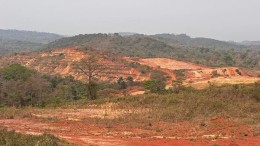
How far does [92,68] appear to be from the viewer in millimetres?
40500

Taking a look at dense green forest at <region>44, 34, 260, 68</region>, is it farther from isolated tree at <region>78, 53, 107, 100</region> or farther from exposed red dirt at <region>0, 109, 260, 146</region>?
exposed red dirt at <region>0, 109, 260, 146</region>

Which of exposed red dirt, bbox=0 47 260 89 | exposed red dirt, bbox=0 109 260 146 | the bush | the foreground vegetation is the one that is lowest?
exposed red dirt, bbox=0 109 260 146

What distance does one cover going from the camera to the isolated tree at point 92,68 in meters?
32.3

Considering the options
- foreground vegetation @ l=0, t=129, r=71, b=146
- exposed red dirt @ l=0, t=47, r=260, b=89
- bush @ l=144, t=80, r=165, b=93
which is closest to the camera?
foreground vegetation @ l=0, t=129, r=71, b=146

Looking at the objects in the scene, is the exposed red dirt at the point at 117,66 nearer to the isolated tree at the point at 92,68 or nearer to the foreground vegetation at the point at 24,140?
the isolated tree at the point at 92,68

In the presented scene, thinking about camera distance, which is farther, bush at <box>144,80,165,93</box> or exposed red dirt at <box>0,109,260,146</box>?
bush at <box>144,80,165,93</box>

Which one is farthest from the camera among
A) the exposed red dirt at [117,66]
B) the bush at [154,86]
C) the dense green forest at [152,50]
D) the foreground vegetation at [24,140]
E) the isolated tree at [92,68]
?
the dense green forest at [152,50]

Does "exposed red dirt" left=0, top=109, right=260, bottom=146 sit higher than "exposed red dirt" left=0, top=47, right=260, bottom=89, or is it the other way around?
"exposed red dirt" left=0, top=47, right=260, bottom=89

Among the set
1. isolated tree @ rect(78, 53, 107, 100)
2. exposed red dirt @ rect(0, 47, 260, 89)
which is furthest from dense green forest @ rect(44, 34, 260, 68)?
isolated tree @ rect(78, 53, 107, 100)

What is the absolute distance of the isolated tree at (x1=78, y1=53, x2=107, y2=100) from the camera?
32.3 m

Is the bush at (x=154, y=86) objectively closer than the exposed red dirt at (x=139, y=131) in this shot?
No

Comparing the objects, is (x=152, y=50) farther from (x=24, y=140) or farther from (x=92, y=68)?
(x=24, y=140)

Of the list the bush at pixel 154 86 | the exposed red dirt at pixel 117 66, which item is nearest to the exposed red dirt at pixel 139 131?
the bush at pixel 154 86

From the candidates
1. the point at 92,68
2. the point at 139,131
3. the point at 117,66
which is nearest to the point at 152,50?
the point at 117,66
